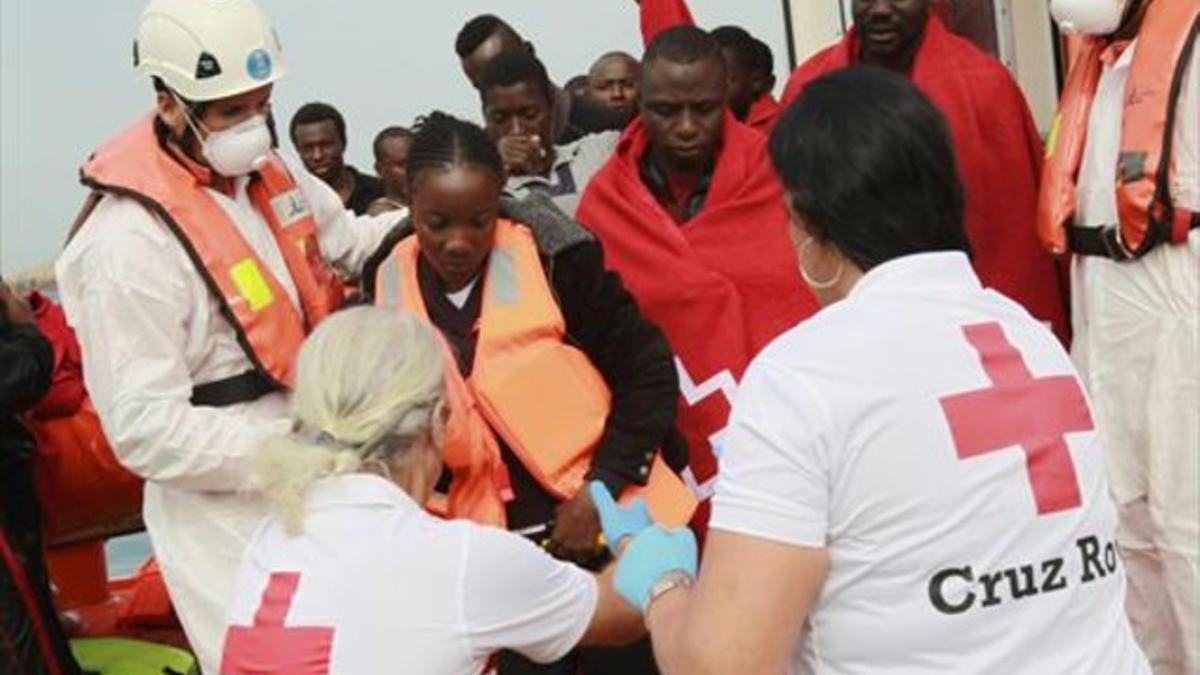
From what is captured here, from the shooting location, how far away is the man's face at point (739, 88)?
3896 mm

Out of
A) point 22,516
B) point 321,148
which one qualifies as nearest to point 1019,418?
point 22,516

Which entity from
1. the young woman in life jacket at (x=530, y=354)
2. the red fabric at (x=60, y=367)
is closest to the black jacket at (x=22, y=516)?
the red fabric at (x=60, y=367)

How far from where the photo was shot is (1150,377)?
3.11m

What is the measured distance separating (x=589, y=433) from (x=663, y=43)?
2.79 feet

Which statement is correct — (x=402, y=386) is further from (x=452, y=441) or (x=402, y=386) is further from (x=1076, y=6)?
(x=1076, y=6)

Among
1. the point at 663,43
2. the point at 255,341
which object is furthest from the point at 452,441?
→ the point at 663,43

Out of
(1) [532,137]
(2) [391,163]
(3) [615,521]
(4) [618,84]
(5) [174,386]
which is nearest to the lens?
(3) [615,521]

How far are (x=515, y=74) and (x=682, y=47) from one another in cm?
59

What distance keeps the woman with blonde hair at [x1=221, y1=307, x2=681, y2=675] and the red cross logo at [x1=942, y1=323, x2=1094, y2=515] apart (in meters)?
0.59

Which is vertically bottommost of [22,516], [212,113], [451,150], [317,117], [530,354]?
[22,516]

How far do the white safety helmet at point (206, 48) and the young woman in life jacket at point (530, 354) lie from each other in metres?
0.29

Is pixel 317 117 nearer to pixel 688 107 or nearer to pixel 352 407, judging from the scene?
pixel 688 107

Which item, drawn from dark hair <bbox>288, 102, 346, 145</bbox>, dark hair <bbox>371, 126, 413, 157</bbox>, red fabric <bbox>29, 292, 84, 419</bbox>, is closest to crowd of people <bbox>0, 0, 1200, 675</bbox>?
red fabric <bbox>29, 292, 84, 419</bbox>

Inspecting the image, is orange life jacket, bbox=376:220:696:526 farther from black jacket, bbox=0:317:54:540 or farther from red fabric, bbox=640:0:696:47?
red fabric, bbox=640:0:696:47
